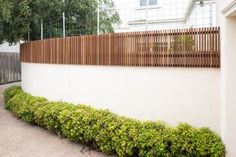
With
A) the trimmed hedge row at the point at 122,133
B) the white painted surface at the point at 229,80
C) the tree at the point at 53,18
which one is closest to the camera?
the white painted surface at the point at 229,80

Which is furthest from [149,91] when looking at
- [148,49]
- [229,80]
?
[229,80]

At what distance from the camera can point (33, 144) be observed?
8.24 m

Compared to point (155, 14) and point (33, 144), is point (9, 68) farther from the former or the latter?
point (33, 144)

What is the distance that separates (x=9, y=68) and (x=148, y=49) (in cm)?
1539

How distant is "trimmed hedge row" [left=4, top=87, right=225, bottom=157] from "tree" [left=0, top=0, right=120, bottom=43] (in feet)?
13.3

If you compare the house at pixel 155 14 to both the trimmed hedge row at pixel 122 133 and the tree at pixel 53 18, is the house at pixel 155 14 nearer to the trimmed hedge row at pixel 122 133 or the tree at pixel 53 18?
the tree at pixel 53 18

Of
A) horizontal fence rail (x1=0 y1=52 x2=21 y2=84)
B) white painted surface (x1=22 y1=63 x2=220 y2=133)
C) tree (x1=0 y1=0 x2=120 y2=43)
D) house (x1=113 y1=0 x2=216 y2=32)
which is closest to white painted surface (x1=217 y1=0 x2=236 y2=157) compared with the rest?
white painted surface (x1=22 y1=63 x2=220 y2=133)

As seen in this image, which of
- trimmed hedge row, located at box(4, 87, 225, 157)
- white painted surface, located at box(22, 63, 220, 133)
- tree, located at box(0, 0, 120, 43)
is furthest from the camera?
tree, located at box(0, 0, 120, 43)

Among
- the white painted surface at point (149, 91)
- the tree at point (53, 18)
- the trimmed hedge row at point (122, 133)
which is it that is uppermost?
the tree at point (53, 18)

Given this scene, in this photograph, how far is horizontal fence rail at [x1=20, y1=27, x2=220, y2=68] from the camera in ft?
20.8

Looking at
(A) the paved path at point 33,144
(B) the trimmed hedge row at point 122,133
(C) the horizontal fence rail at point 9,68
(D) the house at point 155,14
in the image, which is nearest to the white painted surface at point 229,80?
(B) the trimmed hedge row at point 122,133

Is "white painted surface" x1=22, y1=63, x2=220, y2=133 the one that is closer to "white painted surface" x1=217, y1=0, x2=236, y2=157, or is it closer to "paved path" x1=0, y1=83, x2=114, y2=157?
"white painted surface" x1=217, y1=0, x2=236, y2=157

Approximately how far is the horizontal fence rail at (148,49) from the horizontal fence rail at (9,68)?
11497 mm

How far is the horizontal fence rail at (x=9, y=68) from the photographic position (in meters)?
20.2
